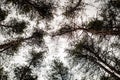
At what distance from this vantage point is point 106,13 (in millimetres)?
8789

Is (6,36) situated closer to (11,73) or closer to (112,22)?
(11,73)

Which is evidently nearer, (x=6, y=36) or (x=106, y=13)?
(x=106, y=13)

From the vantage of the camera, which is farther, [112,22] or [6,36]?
[6,36]

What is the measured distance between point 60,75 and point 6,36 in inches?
121

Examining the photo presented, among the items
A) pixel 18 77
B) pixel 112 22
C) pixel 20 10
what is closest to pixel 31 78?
pixel 18 77

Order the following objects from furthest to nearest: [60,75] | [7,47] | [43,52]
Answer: [43,52] < [60,75] < [7,47]

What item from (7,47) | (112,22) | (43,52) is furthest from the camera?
(43,52)

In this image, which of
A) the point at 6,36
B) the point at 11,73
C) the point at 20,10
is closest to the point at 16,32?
the point at 6,36

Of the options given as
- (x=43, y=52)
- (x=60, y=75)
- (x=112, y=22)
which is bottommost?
(x=60, y=75)

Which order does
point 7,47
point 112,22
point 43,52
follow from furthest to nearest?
point 43,52
point 7,47
point 112,22

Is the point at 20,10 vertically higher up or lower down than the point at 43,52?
higher up

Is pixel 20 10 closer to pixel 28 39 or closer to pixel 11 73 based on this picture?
pixel 28 39

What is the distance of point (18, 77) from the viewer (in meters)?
9.84

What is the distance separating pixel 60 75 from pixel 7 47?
2.65m
